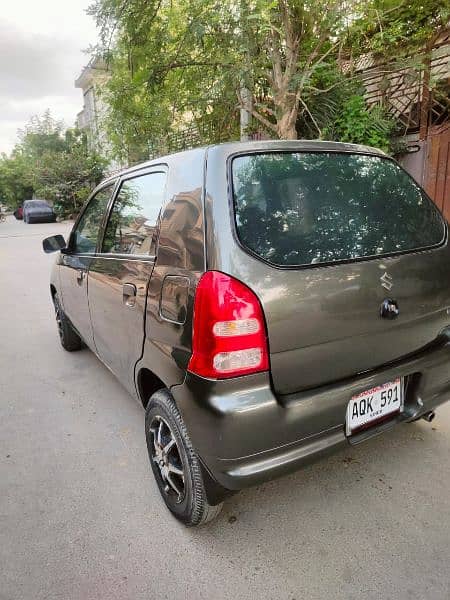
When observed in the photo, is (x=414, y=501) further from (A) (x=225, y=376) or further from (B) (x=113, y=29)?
(B) (x=113, y=29)

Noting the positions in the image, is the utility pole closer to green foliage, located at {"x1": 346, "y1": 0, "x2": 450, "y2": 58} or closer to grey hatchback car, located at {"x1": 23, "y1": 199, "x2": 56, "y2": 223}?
green foliage, located at {"x1": 346, "y1": 0, "x2": 450, "y2": 58}

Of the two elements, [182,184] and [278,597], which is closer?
[278,597]

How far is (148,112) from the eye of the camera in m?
8.30

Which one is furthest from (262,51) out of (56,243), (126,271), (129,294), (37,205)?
(37,205)

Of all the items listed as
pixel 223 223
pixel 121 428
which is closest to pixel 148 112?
pixel 121 428

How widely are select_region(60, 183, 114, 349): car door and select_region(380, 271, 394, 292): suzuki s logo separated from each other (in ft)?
6.37

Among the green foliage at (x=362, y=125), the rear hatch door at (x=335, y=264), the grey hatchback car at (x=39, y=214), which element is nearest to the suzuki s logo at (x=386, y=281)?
the rear hatch door at (x=335, y=264)

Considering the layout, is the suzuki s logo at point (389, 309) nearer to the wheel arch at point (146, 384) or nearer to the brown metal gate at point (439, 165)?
the wheel arch at point (146, 384)

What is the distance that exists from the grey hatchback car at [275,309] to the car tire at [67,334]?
7.12ft

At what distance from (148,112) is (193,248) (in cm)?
760

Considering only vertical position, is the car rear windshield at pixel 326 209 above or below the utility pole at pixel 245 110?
below

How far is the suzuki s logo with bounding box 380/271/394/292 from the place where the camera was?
1.82m

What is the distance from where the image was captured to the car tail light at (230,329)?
1574 millimetres

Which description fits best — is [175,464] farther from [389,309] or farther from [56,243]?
[56,243]
